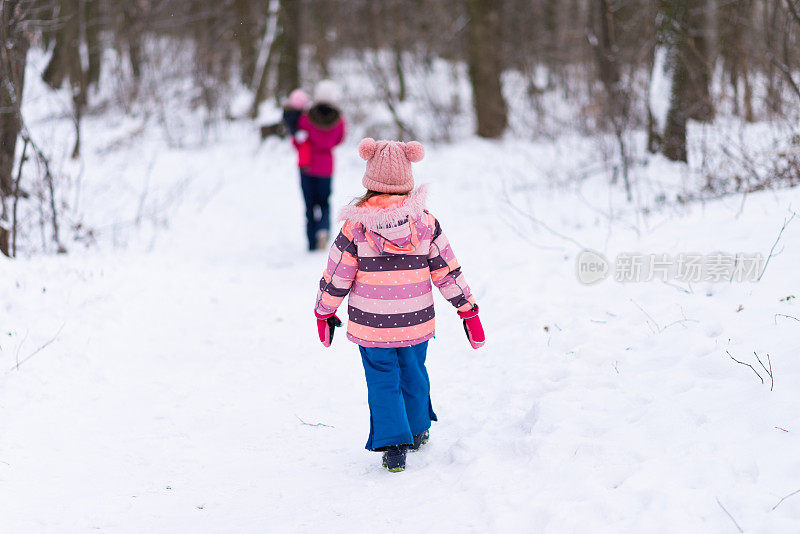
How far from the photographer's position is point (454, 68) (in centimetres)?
1828

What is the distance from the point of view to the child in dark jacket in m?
7.23

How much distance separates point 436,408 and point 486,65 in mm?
9067

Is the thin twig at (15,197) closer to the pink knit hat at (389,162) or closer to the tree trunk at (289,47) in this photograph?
the pink knit hat at (389,162)

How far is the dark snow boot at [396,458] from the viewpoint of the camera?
3307 millimetres

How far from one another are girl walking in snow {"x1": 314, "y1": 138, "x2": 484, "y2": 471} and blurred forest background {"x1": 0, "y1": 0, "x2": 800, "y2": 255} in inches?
153

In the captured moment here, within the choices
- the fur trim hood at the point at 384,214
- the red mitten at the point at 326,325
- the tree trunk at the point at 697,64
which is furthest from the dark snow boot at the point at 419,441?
the tree trunk at the point at 697,64

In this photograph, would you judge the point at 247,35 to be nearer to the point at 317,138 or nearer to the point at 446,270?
the point at 317,138

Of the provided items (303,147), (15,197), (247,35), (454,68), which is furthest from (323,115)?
(454,68)

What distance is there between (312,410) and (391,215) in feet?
5.42

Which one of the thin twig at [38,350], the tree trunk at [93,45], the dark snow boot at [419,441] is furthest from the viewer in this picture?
the tree trunk at [93,45]

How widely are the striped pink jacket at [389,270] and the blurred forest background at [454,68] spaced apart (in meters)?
3.89

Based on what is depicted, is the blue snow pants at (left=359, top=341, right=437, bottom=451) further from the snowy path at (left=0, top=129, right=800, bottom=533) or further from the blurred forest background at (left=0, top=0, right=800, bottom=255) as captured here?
the blurred forest background at (left=0, top=0, right=800, bottom=255)

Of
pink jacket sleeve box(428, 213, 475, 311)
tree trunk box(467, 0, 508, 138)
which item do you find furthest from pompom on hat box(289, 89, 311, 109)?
tree trunk box(467, 0, 508, 138)

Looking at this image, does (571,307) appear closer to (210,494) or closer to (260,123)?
(210,494)
